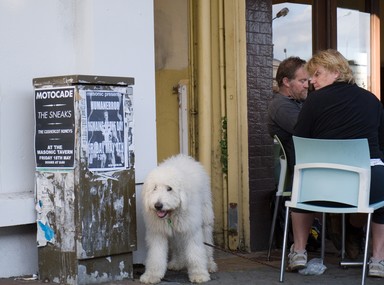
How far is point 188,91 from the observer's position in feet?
24.8

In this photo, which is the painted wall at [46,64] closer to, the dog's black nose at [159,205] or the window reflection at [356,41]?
the dog's black nose at [159,205]

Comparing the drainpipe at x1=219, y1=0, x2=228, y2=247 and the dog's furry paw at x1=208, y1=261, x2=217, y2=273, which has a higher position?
the drainpipe at x1=219, y1=0, x2=228, y2=247

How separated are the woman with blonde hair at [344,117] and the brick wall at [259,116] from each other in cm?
108

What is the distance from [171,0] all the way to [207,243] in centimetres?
261

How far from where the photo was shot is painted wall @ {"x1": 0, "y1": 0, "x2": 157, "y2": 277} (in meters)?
6.01

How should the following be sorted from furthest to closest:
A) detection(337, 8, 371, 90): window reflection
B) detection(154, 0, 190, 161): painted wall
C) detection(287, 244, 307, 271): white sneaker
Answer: detection(337, 8, 371, 90): window reflection
detection(154, 0, 190, 161): painted wall
detection(287, 244, 307, 271): white sneaker

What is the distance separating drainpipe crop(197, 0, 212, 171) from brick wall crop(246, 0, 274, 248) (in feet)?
1.21

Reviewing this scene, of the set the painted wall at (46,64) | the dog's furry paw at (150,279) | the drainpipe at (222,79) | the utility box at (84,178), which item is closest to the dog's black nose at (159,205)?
the utility box at (84,178)

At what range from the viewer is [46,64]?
20.3ft

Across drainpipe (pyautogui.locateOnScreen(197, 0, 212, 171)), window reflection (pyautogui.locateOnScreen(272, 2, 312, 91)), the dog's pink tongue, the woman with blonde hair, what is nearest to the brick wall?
drainpipe (pyautogui.locateOnScreen(197, 0, 212, 171))

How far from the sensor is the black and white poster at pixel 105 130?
561cm

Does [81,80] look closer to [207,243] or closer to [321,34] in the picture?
[207,243]

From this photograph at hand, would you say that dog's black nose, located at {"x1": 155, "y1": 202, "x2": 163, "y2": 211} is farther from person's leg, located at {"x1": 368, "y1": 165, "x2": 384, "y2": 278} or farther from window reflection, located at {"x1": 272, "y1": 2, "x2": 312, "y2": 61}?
window reflection, located at {"x1": 272, "y1": 2, "x2": 312, "y2": 61}

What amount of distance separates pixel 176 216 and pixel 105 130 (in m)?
0.82
